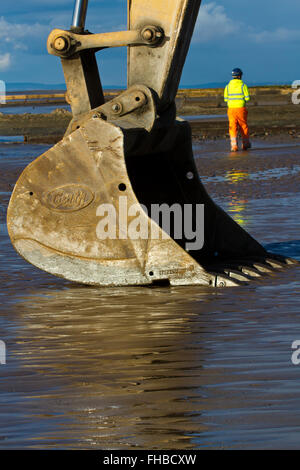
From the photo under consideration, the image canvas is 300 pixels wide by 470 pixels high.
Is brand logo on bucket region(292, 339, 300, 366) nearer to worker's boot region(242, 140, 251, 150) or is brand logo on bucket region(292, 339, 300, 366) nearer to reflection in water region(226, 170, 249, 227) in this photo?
reflection in water region(226, 170, 249, 227)

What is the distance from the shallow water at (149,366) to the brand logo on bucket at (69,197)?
1.97ft

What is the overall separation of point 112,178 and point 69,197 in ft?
1.10

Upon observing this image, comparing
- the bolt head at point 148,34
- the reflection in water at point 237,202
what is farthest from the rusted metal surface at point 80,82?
the reflection in water at point 237,202

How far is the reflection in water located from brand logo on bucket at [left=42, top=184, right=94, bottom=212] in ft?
10.5

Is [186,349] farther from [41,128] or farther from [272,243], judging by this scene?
[41,128]

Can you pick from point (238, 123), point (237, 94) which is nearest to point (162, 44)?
point (238, 123)

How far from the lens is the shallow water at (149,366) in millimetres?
3523

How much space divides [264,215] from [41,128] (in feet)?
77.2

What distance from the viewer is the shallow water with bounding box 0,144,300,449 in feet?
11.6

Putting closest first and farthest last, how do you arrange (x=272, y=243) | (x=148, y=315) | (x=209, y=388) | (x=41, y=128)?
(x=209, y=388), (x=148, y=315), (x=272, y=243), (x=41, y=128)

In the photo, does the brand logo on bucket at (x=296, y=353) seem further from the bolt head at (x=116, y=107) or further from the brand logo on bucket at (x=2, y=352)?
the bolt head at (x=116, y=107)

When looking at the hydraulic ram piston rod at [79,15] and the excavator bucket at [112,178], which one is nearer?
the excavator bucket at [112,178]
